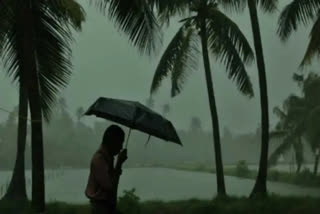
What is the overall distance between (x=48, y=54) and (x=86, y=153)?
3573 centimetres

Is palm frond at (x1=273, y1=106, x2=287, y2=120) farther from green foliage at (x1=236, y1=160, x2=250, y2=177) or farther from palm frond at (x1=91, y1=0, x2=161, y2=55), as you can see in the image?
palm frond at (x1=91, y1=0, x2=161, y2=55)

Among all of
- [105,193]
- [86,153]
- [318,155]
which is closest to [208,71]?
[105,193]

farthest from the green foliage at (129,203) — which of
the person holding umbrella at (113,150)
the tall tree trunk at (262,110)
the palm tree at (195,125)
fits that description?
the palm tree at (195,125)

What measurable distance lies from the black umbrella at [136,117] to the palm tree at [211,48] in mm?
7933

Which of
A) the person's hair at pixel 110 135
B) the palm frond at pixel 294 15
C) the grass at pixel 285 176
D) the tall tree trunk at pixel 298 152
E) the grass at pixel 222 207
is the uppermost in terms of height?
the palm frond at pixel 294 15

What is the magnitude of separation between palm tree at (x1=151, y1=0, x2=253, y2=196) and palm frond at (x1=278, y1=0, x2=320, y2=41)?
119 cm

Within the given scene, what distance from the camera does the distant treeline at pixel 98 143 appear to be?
120 feet

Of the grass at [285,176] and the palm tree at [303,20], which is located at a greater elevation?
the palm tree at [303,20]

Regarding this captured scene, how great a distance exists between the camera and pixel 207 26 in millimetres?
13719

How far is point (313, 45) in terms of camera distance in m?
9.72

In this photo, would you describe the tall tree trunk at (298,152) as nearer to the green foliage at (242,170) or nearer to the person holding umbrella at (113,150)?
the green foliage at (242,170)

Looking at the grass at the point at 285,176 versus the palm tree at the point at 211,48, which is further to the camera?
the grass at the point at 285,176

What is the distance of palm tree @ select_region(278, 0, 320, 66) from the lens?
9586mm

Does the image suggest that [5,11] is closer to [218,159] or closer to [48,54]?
[48,54]
